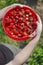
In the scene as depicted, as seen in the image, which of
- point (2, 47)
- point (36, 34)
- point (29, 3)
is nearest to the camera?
point (36, 34)

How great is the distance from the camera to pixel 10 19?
5.01 ft

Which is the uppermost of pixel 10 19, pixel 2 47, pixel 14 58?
pixel 10 19

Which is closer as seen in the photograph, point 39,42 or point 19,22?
point 19,22

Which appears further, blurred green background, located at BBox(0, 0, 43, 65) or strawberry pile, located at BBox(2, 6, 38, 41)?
blurred green background, located at BBox(0, 0, 43, 65)

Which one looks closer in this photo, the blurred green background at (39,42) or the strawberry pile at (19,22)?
the strawberry pile at (19,22)

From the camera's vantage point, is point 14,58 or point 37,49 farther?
point 37,49

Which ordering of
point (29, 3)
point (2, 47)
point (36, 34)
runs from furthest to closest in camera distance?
point (29, 3) < point (2, 47) < point (36, 34)

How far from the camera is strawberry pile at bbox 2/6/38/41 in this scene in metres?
1.48

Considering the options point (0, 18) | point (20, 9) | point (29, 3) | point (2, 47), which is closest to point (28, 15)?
point (20, 9)

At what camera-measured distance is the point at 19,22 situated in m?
1.52

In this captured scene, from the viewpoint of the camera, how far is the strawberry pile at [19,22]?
1480 mm

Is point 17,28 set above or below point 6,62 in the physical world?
above

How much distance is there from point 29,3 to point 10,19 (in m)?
1.34

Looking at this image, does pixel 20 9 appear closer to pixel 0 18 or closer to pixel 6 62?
pixel 0 18
